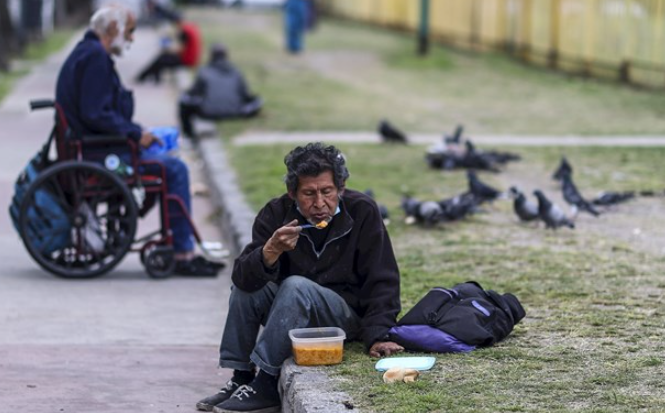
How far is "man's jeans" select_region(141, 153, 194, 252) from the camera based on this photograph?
861 cm

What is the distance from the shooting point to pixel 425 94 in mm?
20672

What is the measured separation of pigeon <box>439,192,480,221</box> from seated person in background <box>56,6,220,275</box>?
6.22 feet

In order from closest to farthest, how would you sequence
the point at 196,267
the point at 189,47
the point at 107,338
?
the point at 107,338
the point at 196,267
the point at 189,47

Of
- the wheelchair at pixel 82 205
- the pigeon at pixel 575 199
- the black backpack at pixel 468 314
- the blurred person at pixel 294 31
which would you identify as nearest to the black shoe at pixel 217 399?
the black backpack at pixel 468 314

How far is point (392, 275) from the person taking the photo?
5.83 metres

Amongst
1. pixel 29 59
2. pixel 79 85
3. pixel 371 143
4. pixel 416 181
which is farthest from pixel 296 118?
pixel 29 59

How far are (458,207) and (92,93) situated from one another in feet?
8.81

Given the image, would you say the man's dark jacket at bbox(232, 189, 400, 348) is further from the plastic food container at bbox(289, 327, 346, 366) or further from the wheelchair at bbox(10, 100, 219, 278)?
the wheelchair at bbox(10, 100, 219, 278)

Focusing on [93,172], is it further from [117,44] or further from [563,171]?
[563,171]

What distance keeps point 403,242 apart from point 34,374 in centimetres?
312

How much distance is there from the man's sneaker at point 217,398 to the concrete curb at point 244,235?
29 centimetres

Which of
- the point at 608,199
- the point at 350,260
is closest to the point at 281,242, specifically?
the point at 350,260

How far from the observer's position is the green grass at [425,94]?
16422 mm

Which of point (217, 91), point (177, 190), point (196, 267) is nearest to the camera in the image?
point (177, 190)
